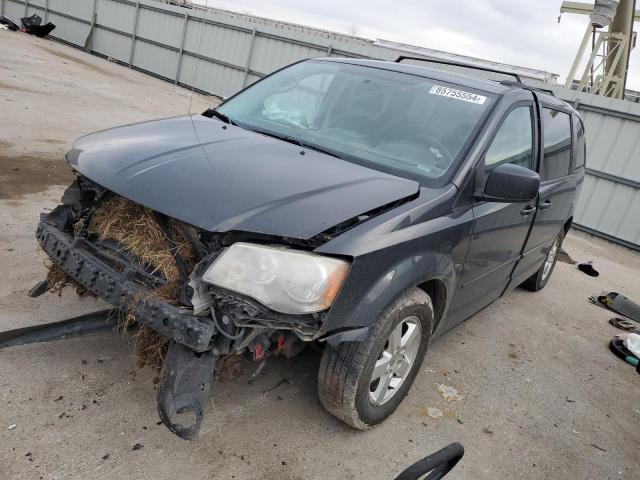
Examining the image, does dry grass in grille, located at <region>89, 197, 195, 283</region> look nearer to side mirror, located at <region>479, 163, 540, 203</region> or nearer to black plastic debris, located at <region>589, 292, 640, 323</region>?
side mirror, located at <region>479, 163, 540, 203</region>

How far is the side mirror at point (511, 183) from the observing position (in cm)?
262

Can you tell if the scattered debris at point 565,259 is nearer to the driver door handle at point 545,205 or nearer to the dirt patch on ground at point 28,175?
the driver door handle at point 545,205

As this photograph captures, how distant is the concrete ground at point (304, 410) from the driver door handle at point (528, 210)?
3.53ft

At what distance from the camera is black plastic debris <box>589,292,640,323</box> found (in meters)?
5.22

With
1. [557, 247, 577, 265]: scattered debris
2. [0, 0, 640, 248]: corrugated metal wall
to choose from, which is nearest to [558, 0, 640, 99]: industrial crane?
[0, 0, 640, 248]: corrugated metal wall

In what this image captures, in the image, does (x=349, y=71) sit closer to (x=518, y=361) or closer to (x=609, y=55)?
(x=518, y=361)

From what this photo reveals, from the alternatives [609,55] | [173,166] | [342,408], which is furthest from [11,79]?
[609,55]

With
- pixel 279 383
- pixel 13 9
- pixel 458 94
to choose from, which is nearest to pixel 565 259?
pixel 458 94

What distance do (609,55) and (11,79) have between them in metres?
16.0

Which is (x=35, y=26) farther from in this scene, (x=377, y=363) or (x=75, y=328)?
(x=377, y=363)

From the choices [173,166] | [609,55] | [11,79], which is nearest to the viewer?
[173,166]

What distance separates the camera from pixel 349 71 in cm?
342

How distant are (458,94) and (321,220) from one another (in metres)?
1.54

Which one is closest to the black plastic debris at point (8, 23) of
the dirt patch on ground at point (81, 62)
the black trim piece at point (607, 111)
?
the dirt patch on ground at point (81, 62)
